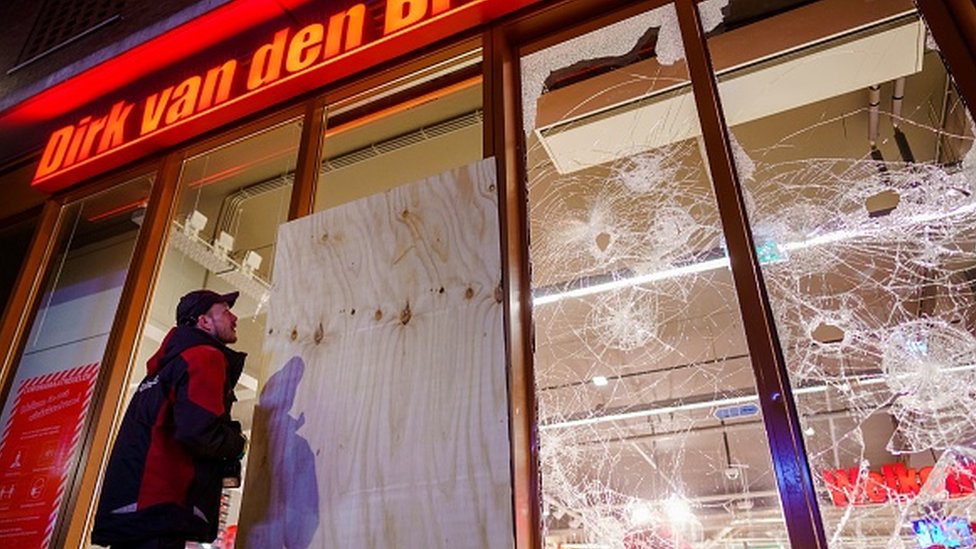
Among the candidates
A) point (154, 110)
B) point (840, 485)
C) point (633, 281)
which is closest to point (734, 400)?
point (633, 281)

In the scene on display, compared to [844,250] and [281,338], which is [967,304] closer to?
[844,250]

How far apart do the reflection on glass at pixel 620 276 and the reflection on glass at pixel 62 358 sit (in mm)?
2260

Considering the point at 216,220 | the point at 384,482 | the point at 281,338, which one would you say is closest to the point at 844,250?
the point at 384,482

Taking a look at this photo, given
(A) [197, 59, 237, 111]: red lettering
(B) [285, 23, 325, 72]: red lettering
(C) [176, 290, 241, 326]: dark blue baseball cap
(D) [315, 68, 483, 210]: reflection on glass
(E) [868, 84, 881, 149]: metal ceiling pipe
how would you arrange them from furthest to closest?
(A) [197, 59, 237, 111]: red lettering
(B) [285, 23, 325, 72]: red lettering
(D) [315, 68, 483, 210]: reflection on glass
(E) [868, 84, 881, 149]: metal ceiling pipe
(C) [176, 290, 241, 326]: dark blue baseball cap

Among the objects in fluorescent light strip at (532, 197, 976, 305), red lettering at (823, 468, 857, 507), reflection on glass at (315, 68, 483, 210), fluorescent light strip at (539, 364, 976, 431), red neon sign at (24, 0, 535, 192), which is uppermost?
red neon sign at (24, 0, 535, 192)

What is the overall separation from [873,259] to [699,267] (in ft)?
1.84

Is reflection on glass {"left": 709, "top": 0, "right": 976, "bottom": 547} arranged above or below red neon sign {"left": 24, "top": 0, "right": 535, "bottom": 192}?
below

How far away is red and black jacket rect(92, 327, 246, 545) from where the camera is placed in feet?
6.20

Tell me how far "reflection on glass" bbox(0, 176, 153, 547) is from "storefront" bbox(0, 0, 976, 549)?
0.06 feet

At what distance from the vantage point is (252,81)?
359cm

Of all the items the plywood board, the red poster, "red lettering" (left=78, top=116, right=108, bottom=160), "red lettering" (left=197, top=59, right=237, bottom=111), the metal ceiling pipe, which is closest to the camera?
the plywood board

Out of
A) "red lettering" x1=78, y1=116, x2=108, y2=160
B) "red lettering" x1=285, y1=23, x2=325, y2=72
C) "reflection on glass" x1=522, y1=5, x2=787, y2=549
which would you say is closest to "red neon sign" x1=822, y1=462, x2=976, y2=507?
"reflection on glass" x1=522, y1=5, x2=787, y2=549

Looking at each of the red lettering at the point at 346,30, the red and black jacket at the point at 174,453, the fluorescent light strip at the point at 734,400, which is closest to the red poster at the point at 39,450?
the red and black jacket at the point at 174,453

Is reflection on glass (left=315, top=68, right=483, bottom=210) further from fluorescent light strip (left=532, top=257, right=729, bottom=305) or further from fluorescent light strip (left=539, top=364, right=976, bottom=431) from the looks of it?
fluorescent light strip (left=539, top=364, right=976, bottom=431)
